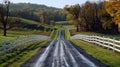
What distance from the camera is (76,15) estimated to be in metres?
135

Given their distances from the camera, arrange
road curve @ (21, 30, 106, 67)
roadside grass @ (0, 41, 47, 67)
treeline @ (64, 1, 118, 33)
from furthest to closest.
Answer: treeline @ (64, 1, 118, 33)
roadside grass @ (0, 41, 47, 67)
road curve @ (21, 30, 106, 67)

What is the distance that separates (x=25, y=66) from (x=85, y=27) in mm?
115540

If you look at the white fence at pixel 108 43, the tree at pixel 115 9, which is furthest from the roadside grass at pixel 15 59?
the tree at pixel 115 9

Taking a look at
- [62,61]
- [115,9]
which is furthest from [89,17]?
[62,61]

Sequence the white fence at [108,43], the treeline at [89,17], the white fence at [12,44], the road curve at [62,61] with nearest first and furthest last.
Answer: the road curve at [62,61] → the white fence at [12,44] → the white fence at [108,43] → the treeline at [89,17]

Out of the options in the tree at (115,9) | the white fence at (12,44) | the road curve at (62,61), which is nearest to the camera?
the road curve at (62,61)

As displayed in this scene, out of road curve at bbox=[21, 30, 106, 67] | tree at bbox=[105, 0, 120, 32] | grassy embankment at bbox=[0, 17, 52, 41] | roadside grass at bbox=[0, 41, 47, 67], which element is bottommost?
grassy embankment at bbox=[0, 17, 52, 41]

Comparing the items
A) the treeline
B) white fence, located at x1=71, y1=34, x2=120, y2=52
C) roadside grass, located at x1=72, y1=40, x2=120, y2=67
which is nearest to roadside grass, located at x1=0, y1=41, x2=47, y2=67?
roadside grass, located at x1=72, y1=40, x2=120, y2=67

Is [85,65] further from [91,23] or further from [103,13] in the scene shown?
[91,23]

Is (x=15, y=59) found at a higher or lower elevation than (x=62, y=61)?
lower

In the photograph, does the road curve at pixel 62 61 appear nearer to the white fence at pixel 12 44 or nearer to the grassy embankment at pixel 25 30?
the white fence at pixel 12 44

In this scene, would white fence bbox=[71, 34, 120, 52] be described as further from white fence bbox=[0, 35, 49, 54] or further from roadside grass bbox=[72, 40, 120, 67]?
white fence bbox=[0, 35, 49, 54]

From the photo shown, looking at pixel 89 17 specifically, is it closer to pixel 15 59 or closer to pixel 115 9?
pixel 115 9

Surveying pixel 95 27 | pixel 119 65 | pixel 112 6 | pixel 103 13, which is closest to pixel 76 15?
pixel 95 27
